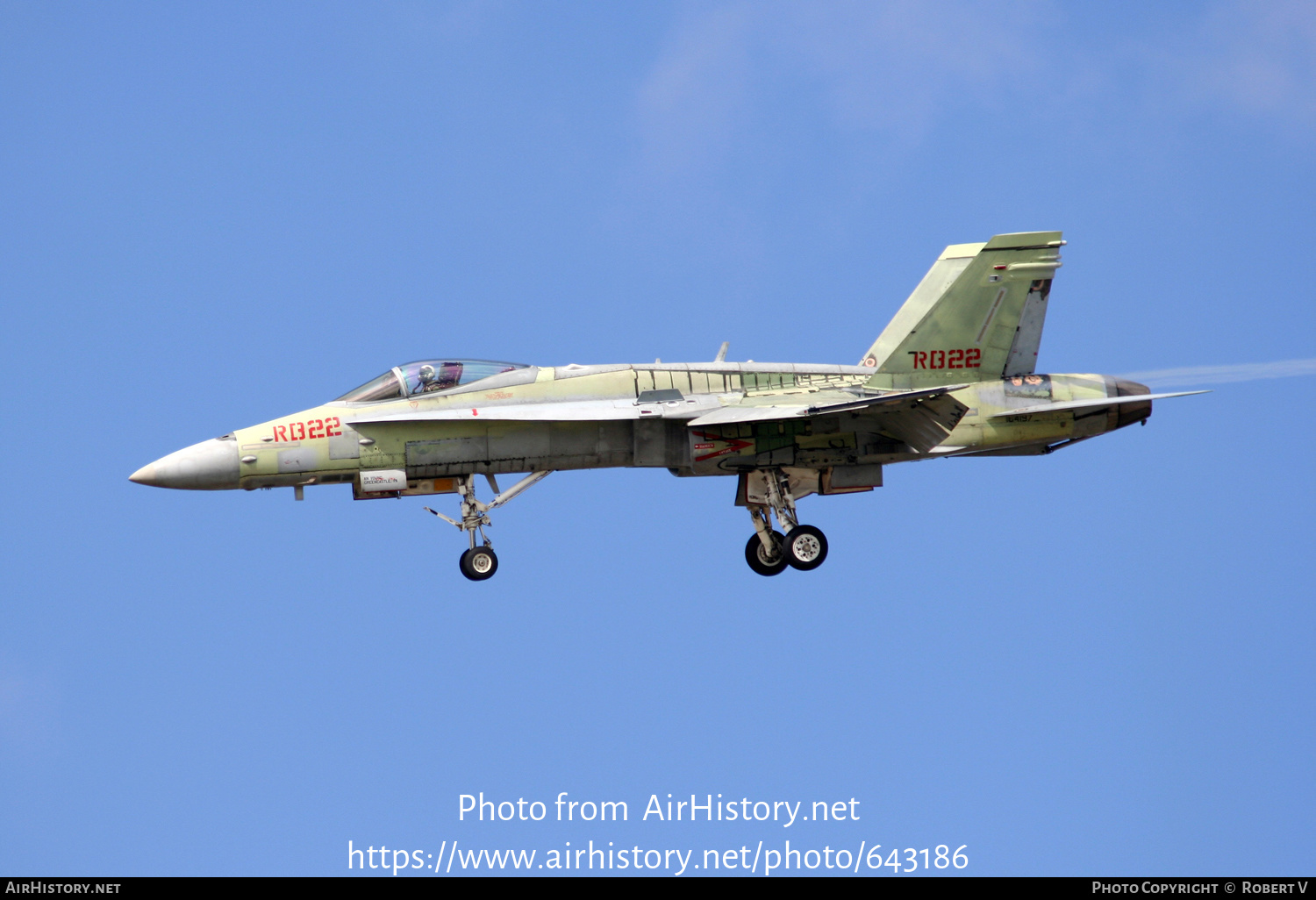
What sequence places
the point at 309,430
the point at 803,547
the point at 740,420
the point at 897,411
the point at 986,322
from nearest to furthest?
1. the point at 309,430
2. the point at 740,420
3. the point at 897,411
4. the point at 803,547
5. the point at 986,322

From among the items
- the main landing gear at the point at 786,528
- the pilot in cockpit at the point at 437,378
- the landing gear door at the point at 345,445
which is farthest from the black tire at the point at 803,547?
the landing gear door at the point at 345,445

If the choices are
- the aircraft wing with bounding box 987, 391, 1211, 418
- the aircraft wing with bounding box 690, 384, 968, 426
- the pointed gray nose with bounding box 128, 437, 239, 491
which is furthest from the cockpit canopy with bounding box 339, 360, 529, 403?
the aircraft wing with bounding box 987, 391, 1211, 418

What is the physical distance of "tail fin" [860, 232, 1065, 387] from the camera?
32.2m

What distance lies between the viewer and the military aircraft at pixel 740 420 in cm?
3016

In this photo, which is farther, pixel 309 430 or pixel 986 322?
pixel 986 322

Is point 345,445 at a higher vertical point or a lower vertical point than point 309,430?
lower

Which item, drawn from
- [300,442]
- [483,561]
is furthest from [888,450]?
[300,442]

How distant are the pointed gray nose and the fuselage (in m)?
0.02

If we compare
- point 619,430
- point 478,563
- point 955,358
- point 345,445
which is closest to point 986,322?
point 955,358

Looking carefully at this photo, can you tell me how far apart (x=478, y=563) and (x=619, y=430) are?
2742 mm

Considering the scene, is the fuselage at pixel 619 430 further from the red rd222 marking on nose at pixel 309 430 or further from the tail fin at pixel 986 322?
the tail fin at pixel 986 322

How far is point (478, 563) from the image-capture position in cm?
3053

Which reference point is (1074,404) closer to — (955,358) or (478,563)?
(955,358)
